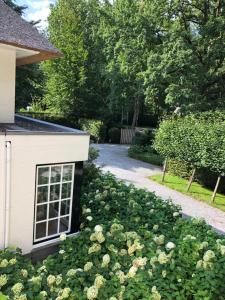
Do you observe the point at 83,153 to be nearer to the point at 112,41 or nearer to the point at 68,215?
the point at 68,215

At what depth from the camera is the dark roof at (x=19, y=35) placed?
741 cm

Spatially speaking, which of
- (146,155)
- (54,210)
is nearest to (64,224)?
(54,210)

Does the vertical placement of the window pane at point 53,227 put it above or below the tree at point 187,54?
below

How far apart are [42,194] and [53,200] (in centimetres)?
38

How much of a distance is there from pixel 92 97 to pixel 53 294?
24283 mm

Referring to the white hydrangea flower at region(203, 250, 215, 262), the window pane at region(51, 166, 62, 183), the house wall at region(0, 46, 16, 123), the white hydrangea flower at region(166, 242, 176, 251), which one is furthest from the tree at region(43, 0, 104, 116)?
the white hydrangea flower at region(203, 250, 215, 262)

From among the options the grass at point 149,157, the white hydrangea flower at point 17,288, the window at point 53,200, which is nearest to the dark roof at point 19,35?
the window at point 53,200

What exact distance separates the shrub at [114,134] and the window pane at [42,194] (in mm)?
20138

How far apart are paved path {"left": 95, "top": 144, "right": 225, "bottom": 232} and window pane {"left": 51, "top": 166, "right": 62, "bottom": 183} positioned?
15.3ft

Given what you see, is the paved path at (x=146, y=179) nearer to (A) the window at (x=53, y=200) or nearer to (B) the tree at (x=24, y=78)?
(A) the window at (x=53, y=200)

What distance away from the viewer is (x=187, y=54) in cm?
1688

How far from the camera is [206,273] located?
5551mm

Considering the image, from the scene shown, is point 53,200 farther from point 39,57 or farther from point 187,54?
point 187,54

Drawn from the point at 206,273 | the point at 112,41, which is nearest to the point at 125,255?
the point at 206,273
